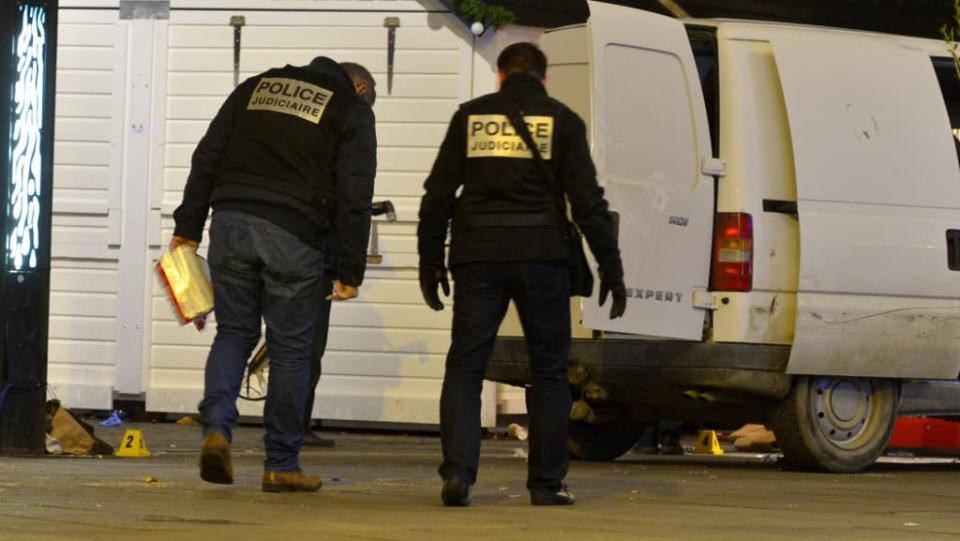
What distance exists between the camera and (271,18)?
1526cm

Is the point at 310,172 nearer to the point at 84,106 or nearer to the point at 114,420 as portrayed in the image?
the point at 114,420

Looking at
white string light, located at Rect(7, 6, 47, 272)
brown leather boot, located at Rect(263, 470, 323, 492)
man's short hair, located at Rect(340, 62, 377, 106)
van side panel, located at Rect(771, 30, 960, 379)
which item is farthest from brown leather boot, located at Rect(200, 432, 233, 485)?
van side panel, located at Rect(771, 30, 960, 379)

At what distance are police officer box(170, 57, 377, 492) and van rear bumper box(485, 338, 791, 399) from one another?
2.33 meters

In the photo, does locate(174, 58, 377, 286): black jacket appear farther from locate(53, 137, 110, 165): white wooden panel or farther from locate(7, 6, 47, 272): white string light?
locate(53, 137, 110, 165): white wooden panel

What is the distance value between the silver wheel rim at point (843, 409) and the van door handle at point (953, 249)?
74 centimetres

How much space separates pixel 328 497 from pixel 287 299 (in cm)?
79

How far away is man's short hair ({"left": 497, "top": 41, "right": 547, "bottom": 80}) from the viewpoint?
789cm

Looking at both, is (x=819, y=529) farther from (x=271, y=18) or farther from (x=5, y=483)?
(x=271, y=18)

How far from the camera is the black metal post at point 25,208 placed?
33.7ft

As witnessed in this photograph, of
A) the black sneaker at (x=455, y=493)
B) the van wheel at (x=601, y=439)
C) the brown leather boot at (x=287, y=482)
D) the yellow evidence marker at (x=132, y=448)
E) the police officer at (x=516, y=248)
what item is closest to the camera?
the black sneaker at (x=455, y=493)

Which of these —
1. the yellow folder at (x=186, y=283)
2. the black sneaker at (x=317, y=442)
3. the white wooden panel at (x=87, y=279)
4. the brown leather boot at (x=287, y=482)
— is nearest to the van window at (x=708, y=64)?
the yellow folder at (x=186, y=283)

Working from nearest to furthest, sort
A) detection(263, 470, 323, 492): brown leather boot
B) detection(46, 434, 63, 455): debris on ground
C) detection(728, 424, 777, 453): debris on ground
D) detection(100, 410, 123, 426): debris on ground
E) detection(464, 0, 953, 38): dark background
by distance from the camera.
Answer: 1. detection(263, 470, 323, 492): brown leather boot
2. detection(46, 434, 63, 455): debris on ground
3. detection(728, 424, 777, 453): debris on ground
4. detection(100, 410, 123, 426): debris on ground
5. detection(464, 0, 953, 38): dark background

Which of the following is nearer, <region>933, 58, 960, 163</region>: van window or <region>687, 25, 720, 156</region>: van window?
<region>687, 25, 720, 156</region>: van window

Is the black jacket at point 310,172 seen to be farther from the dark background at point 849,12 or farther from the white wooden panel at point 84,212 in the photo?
the dark background at point 849,12
